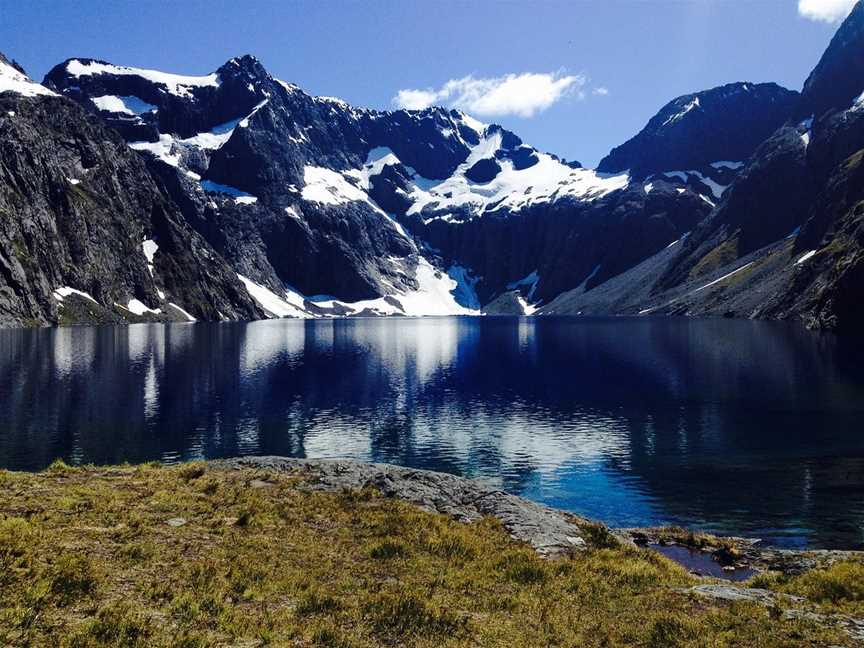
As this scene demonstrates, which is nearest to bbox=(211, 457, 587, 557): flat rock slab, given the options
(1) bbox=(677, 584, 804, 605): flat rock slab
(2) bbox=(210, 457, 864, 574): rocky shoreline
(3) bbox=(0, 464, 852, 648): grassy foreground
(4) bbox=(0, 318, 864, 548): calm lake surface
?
(2) bbox=(210, 457, 864, 574): rocky shoreline

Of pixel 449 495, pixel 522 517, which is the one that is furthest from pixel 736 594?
pixel 449 495

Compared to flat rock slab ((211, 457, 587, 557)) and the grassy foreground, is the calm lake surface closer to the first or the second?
flat rock slab ((211, 457, 587, 557))

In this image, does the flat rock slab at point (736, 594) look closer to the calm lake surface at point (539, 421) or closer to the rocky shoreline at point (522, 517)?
the rocky shoreline at point (522, 517)

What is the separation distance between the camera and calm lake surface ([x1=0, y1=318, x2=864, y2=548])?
39.6m

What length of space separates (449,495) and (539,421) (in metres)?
34.5

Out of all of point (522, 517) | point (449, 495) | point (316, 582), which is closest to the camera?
point (316, 582)

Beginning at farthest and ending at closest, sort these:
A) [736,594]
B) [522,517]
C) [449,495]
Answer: [449,495] → [522,517] → [736,594]

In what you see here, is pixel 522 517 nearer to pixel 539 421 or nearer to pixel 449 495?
pixel 449 495

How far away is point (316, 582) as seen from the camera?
1831cm

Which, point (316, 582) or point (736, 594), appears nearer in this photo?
point (316, 582)

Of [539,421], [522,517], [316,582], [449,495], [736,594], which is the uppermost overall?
[316,582]

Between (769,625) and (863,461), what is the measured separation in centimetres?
3578

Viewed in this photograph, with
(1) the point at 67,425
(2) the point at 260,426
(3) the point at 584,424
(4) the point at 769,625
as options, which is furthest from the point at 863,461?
(1) the point at 67,425

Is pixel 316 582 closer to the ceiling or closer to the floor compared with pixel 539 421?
closer to the ceiling
